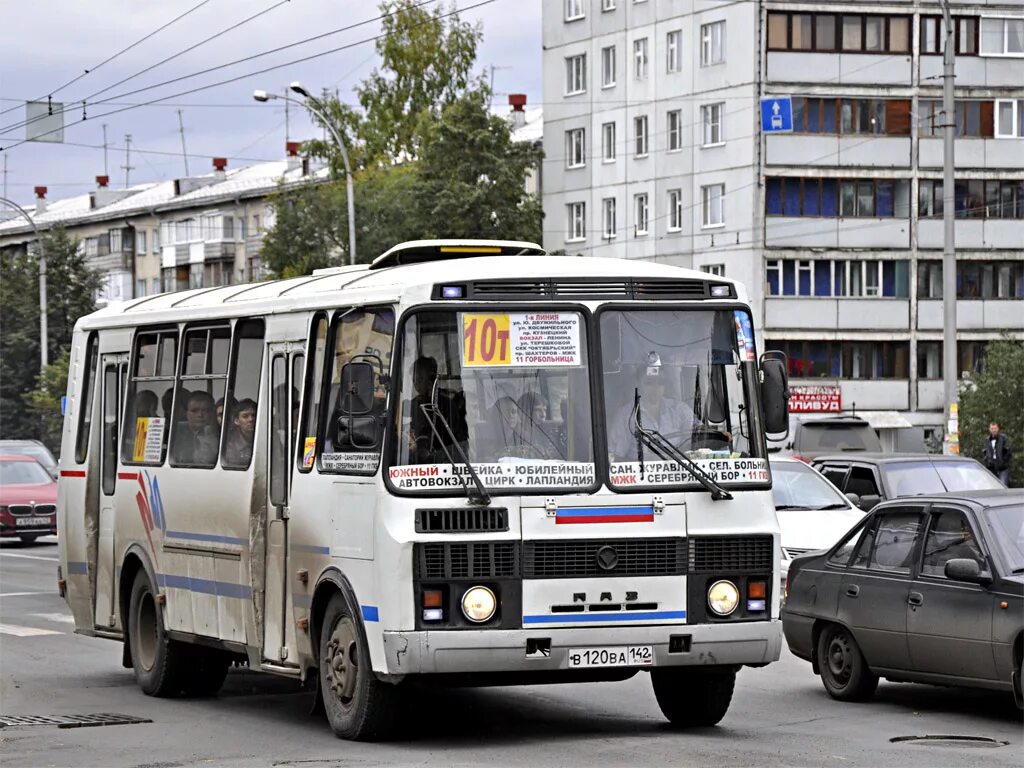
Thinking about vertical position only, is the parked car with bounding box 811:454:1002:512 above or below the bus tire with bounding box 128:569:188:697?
above

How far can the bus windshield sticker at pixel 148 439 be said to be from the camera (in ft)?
47.9

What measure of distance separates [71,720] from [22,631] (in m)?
7.39

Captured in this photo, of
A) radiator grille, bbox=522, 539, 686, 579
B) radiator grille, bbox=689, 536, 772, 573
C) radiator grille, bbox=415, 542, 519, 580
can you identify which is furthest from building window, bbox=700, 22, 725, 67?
radiator grille, bbox=415, 542, 519, 580

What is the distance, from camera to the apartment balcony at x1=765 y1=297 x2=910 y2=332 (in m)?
71.8

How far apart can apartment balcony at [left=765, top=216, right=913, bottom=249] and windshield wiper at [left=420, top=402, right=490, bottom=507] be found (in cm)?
6126

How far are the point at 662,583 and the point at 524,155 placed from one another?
63613 millimetres

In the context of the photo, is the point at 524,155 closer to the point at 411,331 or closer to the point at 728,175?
the point at 728,175

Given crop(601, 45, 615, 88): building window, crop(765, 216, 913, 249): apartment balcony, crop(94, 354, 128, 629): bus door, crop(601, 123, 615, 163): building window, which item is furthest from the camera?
crop(601, 123, 615, 163): building window

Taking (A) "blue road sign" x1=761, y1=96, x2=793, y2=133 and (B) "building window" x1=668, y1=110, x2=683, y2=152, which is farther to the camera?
(B) "building window" x1=668, y1=110, x2=683, y2=152

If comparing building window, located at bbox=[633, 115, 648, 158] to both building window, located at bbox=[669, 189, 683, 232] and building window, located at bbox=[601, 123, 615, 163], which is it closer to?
building window, located at bbox=[601, 123, 615, 163]

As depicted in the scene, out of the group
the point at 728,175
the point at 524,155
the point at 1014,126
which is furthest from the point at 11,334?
the point at 1014,126

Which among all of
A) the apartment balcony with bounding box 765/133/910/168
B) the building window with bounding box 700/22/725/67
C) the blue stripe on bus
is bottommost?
the blue stripe on bus

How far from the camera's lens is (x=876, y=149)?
2817 inches

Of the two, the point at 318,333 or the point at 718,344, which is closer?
the point at 718,344
